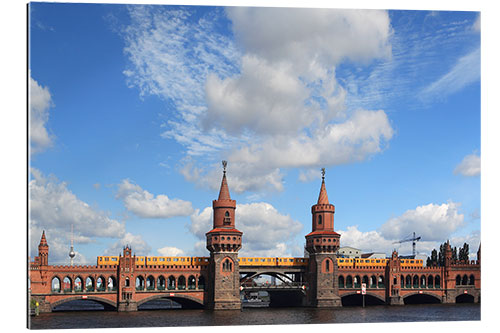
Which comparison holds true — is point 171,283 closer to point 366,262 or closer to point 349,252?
point 366,262

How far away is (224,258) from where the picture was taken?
94.4 meters

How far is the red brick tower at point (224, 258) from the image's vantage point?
92.7m

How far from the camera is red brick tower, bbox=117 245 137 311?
90.7 meters

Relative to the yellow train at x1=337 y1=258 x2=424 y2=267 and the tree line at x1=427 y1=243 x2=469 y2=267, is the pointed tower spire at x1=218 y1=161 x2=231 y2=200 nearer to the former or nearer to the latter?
the yellow train at x1=337 y1=258 x2=424 y2=267

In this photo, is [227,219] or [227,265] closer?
[227,265]

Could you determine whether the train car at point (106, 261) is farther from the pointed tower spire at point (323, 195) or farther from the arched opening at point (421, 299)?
the arched opening at point (421, 299)

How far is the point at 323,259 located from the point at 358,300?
1230 centimetres

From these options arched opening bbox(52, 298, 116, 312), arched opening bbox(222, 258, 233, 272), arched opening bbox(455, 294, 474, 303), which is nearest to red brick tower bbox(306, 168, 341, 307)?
arched opening bbox(222, 258, 233, 272)

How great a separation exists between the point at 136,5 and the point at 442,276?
7196cm

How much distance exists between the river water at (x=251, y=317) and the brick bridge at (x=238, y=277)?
3718mm

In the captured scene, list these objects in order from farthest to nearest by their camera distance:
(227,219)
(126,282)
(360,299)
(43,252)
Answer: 1. (360,299)
2. (227,219)
3. (126,282)
4. (43,252)

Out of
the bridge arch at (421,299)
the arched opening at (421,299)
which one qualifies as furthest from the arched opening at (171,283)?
the arched opening at (421,299)

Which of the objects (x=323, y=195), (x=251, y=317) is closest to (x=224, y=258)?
(x=251, y=317)

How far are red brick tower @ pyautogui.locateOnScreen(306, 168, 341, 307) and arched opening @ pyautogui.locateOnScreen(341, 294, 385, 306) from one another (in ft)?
29.8
